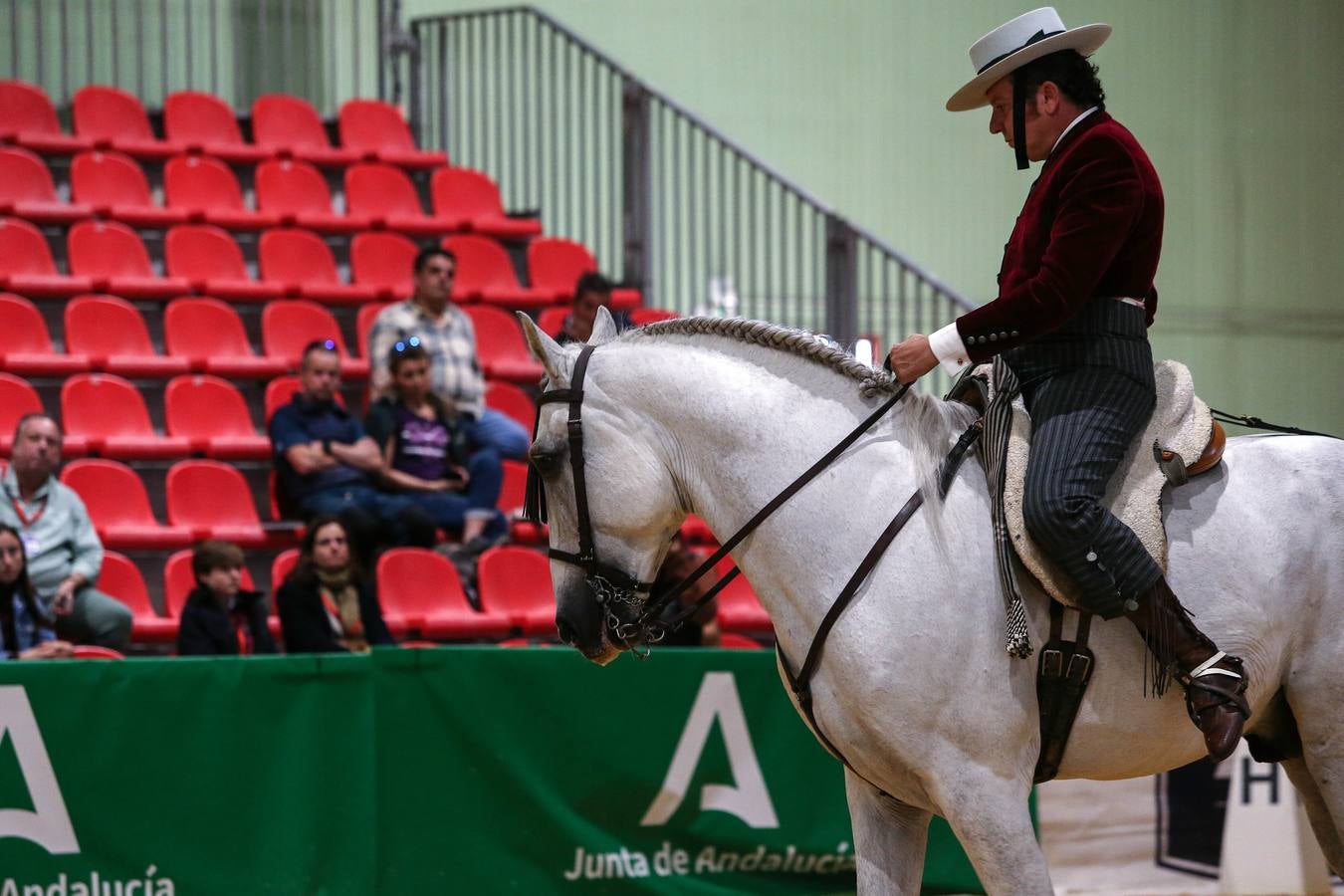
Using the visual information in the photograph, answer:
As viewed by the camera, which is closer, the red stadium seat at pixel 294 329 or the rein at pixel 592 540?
the rein at pixel 592 540

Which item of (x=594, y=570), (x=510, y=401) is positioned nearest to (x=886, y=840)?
(x=594, y=570)

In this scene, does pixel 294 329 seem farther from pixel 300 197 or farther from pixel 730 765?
pixel 730 765

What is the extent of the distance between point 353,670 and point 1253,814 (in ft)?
13.3

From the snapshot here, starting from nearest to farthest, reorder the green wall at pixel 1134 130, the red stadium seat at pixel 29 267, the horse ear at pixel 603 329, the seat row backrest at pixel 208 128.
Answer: the horse ear at pixel 603 329
the red stadium seat at pixel 29 267
the seat row backrest at pixel 208 128
the green wall at pixel 1134 130

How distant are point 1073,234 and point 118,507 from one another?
20.3 ft

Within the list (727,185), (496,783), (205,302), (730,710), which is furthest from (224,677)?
(727,185)

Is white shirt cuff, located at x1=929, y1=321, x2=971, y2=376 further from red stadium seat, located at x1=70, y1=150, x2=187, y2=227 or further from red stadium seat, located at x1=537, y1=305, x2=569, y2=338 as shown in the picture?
red stadium seat, located at x1=70, y1=150, x2=187, y2=227

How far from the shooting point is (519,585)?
8516 millimetres

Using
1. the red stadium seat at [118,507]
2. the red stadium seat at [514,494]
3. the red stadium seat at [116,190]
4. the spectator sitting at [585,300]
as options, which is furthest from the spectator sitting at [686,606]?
the red stadium seat at [116,190]

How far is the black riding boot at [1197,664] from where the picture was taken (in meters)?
3.48

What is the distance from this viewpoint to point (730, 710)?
6.50m

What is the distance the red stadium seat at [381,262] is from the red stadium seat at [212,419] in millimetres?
1688

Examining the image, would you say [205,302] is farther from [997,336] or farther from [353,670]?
[997,336]

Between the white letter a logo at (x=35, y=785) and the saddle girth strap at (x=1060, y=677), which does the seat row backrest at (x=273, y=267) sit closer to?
the white letter a logo at (x=35, y=785)
